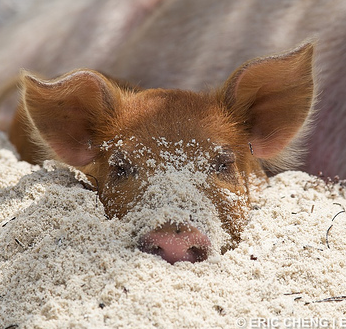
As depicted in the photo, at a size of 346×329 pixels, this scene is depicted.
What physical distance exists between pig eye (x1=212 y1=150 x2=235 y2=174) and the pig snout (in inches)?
17.2

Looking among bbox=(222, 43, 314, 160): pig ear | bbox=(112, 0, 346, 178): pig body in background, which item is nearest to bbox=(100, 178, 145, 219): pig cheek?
bbox=(222, 43, 314, 160): pig ear

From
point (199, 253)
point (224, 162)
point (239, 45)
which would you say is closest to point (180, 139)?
point (224, 162)

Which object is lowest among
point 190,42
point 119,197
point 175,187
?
point 190,42

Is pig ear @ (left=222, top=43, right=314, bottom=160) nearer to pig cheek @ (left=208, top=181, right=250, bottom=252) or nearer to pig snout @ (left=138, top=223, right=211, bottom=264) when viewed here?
pig cheek @ (left=208, top=181, right=250, bottom=252)

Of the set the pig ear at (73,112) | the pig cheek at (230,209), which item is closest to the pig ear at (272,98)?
the pig cheek at (230,209)

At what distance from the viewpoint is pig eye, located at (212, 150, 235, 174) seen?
213 centimetres

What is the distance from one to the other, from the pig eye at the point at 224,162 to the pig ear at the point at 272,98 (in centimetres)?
30

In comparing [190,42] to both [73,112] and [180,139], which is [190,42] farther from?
[180,139]

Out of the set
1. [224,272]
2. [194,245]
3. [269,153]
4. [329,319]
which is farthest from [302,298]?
[269,153]

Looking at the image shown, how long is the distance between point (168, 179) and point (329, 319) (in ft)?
2.33

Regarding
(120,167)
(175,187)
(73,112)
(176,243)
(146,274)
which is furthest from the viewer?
(73,112)

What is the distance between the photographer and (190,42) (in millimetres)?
4270

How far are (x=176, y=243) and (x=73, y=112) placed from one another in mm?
975

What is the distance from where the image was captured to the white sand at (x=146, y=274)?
1479mm
